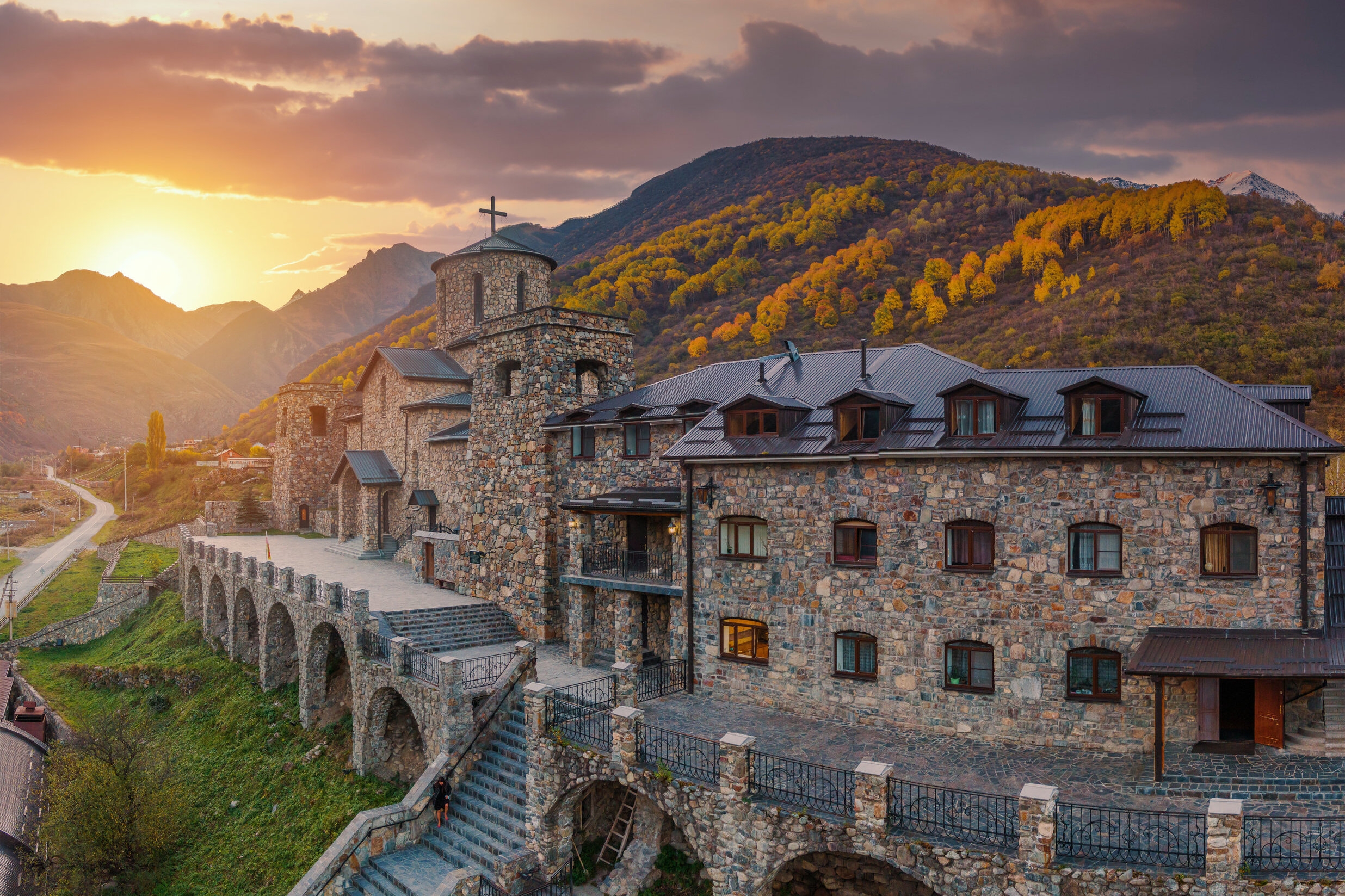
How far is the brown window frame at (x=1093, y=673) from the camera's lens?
50.2ft

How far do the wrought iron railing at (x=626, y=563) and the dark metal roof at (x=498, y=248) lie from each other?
23016 mm

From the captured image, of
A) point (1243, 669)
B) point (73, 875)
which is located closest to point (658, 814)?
point (1243, 669)

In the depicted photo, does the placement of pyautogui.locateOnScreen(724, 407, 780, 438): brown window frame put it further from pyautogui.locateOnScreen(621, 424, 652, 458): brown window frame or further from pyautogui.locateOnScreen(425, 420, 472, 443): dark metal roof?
pyautogui.locateOnScreen(425, 420, 472, 443): dark metal roof

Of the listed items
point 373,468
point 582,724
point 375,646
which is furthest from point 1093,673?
point 373,468

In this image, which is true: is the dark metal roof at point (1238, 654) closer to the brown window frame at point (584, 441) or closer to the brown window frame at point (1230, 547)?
the brown window frame at point (1230, 547)

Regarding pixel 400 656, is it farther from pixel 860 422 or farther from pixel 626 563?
pixel 860 422

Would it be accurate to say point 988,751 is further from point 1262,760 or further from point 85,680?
point 85,680

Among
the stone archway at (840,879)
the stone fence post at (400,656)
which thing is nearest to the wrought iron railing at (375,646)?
the stone fence post at (400,656)

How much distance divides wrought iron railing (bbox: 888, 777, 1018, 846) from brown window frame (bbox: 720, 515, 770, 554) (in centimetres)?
656

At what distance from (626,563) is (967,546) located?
31.3ft

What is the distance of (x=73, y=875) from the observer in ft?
77.2

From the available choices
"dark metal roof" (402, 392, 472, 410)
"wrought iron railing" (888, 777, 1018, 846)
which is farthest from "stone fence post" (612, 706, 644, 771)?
"dark metal roof" (402, 392, 472, 410)

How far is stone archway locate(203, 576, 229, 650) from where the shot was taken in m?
40.4

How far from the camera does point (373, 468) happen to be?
40531mm
